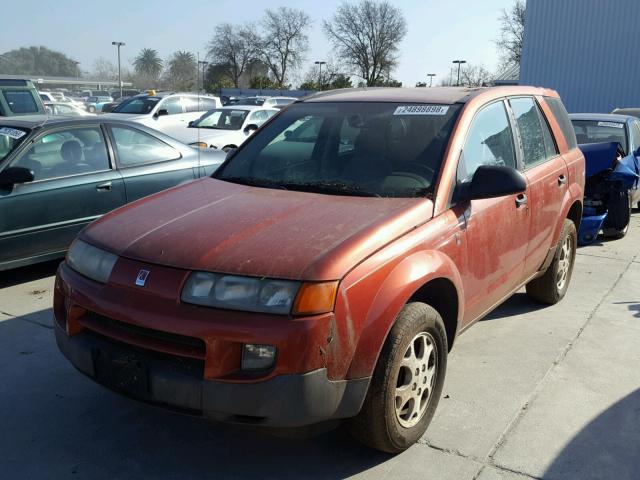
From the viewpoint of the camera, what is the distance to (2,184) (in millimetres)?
5266

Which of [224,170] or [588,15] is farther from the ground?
[588,15]

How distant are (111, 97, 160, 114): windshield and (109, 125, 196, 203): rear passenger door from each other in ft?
32.2

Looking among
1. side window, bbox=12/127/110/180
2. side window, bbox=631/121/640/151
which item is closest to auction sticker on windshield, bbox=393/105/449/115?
side window, bbox=12/127/110/180

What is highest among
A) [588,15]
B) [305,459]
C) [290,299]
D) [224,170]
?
[588,15]

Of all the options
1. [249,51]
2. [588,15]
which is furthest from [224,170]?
[249,51]

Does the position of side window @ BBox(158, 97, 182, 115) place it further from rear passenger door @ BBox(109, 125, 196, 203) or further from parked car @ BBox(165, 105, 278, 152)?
rear passenger door @ BBox(109, 125, 196, 203)

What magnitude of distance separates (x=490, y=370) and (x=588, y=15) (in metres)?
25.7

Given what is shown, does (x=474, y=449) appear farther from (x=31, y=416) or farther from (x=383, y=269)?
(x=31, y=416)

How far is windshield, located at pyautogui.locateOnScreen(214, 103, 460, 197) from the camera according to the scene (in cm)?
341

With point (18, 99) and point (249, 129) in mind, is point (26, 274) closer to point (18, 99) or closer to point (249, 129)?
point (18, 99)

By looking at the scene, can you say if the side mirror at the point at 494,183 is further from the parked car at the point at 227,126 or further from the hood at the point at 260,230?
the parked car at the point at 227,126

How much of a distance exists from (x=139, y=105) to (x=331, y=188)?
14145 mm

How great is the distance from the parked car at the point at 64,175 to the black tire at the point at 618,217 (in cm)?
516

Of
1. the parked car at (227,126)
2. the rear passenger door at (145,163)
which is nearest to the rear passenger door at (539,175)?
the rear passenger door at (145,163)
